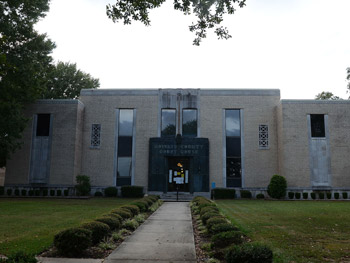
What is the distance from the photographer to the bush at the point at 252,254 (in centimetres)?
540

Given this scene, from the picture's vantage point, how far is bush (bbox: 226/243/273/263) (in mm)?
5398

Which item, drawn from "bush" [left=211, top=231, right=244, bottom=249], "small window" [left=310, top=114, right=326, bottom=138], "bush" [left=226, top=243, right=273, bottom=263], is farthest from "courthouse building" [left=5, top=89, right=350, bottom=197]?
"bush" [left=226, top=243, right=273, bottom=263]

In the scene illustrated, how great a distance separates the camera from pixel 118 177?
30.3 m

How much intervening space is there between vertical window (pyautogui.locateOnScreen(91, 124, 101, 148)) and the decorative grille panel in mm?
15159

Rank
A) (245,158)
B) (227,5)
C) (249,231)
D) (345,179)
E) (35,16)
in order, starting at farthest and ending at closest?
(245,158)
(345,179)
(35,16)
(249,231)
(227,5)

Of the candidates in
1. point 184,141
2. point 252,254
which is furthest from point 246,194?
point 252,254

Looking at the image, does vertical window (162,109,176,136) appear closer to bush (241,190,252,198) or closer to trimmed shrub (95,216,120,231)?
bush (241,190,252,198)

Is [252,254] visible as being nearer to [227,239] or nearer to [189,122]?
[227,239]

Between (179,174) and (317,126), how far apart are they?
43.0 ft

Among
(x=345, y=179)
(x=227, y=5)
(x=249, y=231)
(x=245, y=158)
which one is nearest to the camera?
(x=227, y=5)

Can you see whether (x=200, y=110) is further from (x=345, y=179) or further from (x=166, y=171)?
(x=345, y=179)

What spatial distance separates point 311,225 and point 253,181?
18.2m

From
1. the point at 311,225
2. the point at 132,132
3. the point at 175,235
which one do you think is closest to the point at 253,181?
the point at 132,132

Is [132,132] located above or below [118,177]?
above
